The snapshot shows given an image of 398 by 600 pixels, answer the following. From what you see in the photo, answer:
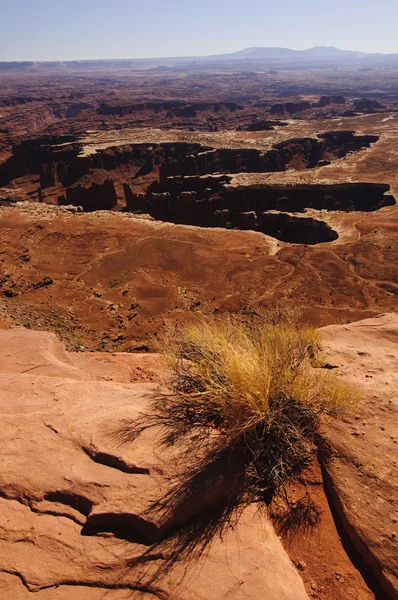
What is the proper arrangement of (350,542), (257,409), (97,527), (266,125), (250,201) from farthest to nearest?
(266,125) < (250,201) < (257,409) < (350,542) < (97,527)

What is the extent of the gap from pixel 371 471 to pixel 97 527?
2769mm

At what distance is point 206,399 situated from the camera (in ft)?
16.0

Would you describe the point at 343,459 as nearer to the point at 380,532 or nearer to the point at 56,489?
the point at 380,532

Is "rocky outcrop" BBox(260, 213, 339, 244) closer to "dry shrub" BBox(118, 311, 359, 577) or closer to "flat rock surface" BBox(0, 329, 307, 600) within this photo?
"dry shrub" BBox(118, 311, 359, 577)

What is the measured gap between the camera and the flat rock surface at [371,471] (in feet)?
11.5

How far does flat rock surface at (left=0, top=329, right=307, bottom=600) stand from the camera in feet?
10.00

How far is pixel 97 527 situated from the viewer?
11.6ft

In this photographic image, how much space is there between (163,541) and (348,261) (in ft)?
66.9

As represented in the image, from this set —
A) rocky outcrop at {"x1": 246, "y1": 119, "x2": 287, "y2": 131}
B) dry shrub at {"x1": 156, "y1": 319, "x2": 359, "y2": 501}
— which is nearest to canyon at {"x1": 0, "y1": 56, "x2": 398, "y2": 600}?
dry shrub at {"x1": 156, "y1": 319, "x2": 359, "y2": 501}

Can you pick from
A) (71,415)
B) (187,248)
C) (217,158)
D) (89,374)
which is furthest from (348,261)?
(217,158)

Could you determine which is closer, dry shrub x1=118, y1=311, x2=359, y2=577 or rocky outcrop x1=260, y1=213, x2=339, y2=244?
dry shrub x1=118, y1=311, x2=359, y2=577

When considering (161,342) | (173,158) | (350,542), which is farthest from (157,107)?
(350,542)

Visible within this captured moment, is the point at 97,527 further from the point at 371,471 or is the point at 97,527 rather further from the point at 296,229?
the point at 296,229

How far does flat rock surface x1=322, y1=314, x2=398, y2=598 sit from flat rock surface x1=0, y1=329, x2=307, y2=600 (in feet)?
2.48
